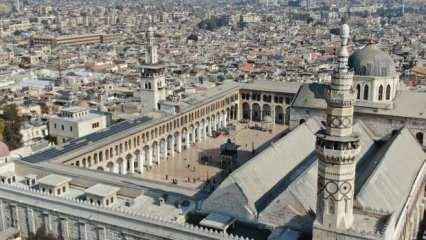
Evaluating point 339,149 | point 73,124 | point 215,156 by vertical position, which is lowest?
point 215,156

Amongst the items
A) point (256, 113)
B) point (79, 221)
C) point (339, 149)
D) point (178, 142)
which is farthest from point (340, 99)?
point (256, 113)

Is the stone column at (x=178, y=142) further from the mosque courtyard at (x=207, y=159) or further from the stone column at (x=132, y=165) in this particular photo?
the stone column at (x=132, y=165)

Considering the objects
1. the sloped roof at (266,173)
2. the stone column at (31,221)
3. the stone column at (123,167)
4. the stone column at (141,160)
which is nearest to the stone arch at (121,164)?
the stone column at (123,167)

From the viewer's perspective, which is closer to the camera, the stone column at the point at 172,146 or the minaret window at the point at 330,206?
the minaret window at the point at 330,206

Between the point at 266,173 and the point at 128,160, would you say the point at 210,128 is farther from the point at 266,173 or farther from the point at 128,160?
the point at 266,173

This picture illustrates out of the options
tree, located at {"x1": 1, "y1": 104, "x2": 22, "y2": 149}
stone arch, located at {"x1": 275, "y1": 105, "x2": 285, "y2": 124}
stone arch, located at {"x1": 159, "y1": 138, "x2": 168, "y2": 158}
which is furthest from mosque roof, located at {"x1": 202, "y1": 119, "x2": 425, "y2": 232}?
stone arch, located at {"x1": 275, "y1": 105, "x2": 285, "y2": 124}

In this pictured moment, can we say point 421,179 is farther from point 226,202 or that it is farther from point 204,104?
point 204,104
